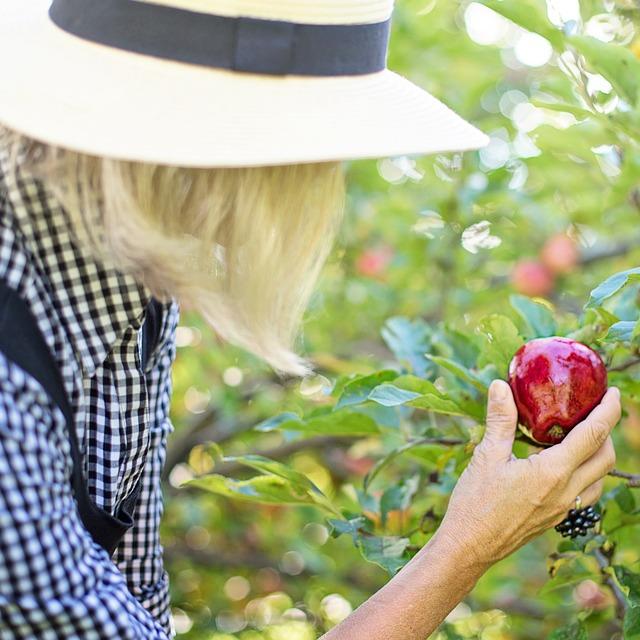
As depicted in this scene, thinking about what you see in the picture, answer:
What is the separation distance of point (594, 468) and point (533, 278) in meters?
1.27

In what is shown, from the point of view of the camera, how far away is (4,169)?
97 centimetres

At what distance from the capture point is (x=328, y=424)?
129 centimetres

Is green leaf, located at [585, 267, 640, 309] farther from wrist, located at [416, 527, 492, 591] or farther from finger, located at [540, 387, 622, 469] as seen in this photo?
wrist, located at [416, 527, 492, 591]

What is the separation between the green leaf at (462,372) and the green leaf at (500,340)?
0.03m

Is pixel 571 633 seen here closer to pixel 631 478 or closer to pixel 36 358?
pixel 631 478

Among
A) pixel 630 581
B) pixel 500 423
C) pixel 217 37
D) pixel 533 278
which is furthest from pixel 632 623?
pixel 533 278

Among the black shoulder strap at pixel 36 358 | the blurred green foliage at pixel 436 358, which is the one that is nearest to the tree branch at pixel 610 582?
the blurred green foliage at pixel 436 358

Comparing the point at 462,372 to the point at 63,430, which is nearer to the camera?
the point at 63,430

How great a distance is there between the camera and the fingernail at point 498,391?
3.55ft

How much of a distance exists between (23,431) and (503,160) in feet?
4.74

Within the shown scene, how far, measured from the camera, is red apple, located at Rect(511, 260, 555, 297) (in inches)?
A: 89.8

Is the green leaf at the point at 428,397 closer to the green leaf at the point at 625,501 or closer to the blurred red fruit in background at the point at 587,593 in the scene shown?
the green leaf at the point at 625,501

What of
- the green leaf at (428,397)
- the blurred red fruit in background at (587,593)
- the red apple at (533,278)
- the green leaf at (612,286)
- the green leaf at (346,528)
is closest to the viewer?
the green leaf at (612,286)

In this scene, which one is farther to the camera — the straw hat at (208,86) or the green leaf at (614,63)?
the green leaf at (614,63)
